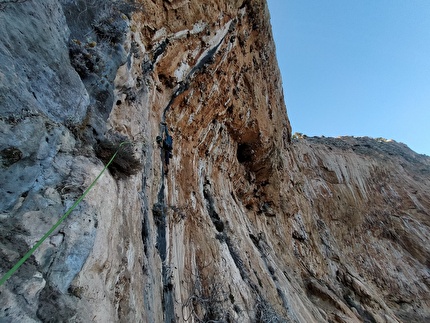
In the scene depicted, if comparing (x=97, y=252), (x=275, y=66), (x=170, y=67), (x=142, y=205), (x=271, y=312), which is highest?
(x=275, y=66)

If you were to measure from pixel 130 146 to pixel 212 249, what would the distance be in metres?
3.77

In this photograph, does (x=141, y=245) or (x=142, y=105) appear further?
(x=142, y=105)

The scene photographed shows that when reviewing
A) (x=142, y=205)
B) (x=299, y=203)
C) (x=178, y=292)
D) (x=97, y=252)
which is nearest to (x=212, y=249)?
(x=178, y=292)

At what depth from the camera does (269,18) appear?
12.0 metres

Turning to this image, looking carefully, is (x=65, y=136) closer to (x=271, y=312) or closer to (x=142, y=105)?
(x=142, y=105)

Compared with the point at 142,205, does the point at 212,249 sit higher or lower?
lower

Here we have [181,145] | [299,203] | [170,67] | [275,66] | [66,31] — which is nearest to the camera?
[66,31]

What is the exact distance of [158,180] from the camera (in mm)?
5699

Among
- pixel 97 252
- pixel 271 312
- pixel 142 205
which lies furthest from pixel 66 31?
pixel 271 312

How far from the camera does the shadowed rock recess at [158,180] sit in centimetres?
231

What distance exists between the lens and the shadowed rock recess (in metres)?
2.31

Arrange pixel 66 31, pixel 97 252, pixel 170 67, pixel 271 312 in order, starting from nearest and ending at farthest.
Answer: pixel 97 252 → pixel 66 31 → pixel 271 312 → pixel 170 67

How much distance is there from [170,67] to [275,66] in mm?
8746

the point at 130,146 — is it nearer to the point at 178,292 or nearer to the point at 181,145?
the point at 178,292
